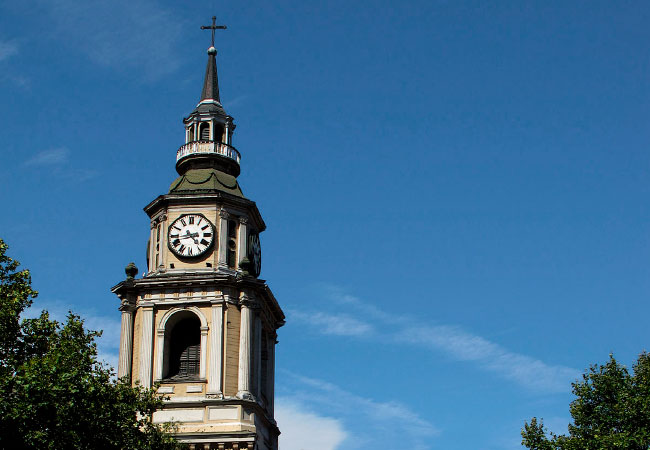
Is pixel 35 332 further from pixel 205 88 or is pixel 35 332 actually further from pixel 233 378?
pixel 205 88

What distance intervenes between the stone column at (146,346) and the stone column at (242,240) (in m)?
5.77

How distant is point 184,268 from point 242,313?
4.37 metres

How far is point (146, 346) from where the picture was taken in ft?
184

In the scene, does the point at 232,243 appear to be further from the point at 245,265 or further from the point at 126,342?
the point at 126,342

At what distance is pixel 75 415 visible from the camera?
3991 cm

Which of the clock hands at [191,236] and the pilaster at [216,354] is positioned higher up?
the clock hands at [191,236]

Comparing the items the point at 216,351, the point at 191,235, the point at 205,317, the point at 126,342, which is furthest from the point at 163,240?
the point at 216,351

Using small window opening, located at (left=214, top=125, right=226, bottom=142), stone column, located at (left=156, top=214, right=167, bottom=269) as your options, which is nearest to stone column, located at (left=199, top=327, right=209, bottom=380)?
stone column, located at (left=156, top=214, right=167, bottom=269)

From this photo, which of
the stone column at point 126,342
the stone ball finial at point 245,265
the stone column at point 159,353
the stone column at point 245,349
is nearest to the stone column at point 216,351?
the stone column at point 245,349

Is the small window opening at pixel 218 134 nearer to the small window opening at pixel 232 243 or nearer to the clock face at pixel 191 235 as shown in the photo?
the small window opening at pixel 232 243

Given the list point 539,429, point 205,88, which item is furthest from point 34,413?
point 205,88

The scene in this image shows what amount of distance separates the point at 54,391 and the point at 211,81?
105 ft

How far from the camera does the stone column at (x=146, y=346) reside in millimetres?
55469

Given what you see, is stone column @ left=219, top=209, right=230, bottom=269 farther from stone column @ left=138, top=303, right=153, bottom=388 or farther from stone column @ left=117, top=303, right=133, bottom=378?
stone column @ left=117, top=303, right=133, bottom=378
